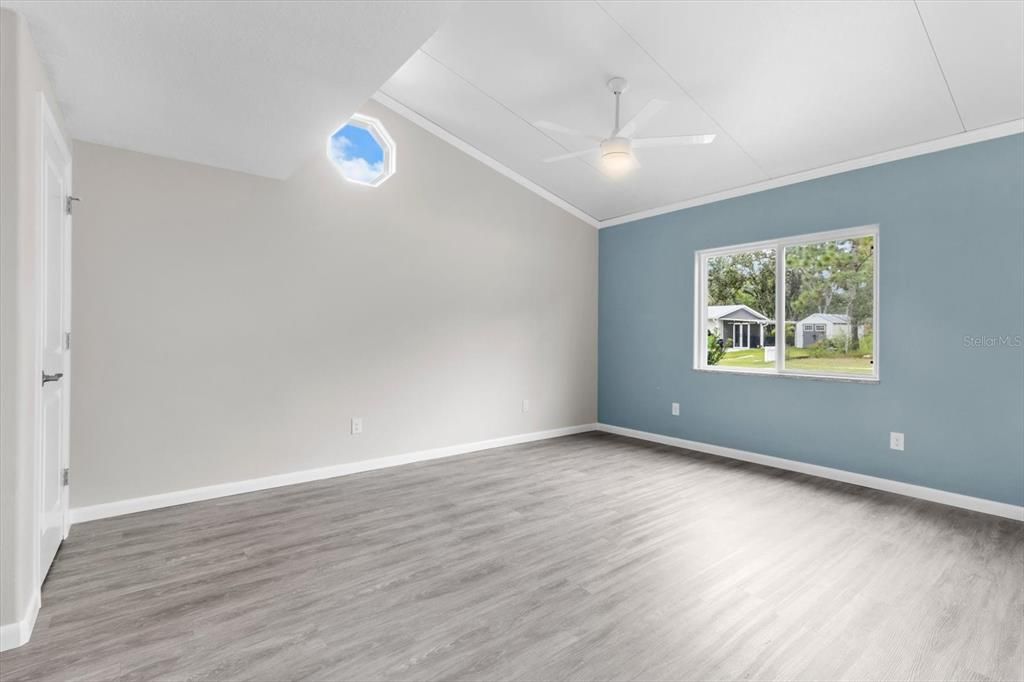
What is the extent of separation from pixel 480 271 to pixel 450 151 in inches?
47.3

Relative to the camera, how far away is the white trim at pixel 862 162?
128 inches

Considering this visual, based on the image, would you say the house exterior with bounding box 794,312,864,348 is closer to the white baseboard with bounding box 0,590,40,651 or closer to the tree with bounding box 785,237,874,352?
the tree with bounding box 785,237,874,352

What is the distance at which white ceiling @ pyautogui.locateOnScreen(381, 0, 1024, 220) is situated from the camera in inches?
106

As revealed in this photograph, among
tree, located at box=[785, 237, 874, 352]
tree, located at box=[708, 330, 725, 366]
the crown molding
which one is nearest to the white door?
the crown molding

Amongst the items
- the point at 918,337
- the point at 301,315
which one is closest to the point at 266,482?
the point at 301,315

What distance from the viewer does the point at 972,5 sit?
96.8 inches

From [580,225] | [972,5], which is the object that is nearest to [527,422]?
[580,225]

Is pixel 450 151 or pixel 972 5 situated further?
pixel 450 151

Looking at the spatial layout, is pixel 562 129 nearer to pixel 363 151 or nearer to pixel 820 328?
pixel 363 151

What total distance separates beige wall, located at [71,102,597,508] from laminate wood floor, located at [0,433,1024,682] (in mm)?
502

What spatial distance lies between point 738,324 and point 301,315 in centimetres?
403

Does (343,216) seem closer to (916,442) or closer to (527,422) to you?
(527,422)

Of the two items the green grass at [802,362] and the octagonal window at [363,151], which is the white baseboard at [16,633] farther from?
the green grass at [802,362]

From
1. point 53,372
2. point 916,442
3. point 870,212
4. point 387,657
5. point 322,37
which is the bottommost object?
Answer: point 387,657
